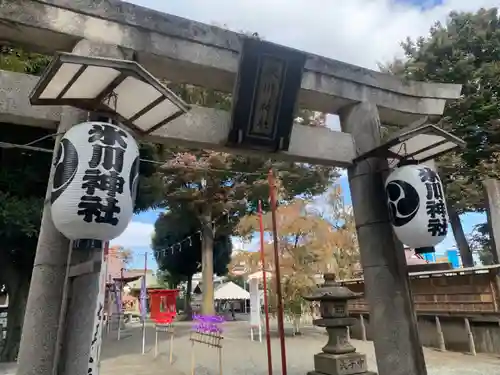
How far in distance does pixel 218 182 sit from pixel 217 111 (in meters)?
15.7

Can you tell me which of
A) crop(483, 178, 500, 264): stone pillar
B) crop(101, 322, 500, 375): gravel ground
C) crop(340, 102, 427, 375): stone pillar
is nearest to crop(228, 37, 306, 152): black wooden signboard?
crop(340, 102, 427, 375): stone pillar

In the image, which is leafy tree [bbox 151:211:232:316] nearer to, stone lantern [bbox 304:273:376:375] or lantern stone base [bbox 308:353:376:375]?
stone lantern [bbox 304:273:376:375]

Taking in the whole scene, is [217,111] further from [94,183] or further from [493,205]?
[493,205]

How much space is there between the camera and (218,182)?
20312 mm

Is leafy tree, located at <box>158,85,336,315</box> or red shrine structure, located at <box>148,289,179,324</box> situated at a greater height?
leafy tree, located at <box>158,85,336,315</box>

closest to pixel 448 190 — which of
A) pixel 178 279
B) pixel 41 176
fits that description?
pixel 41 176

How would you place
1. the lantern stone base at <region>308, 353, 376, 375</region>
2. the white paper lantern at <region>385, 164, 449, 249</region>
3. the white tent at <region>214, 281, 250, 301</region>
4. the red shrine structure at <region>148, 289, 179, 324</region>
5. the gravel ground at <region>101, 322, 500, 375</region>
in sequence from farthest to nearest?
the white tent at <region>214, 281, 250, 301</region>, the red shrine structure at <region>148, 289, 179, 324</region>, the gravel ground at <region>101, 322, 500, 375</region>, the lantern stone base at <region>308, 353, 376, 375</region>, the white paper lantern at <region>385, 164, 449, 249</region>

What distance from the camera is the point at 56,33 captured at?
3.99 meters

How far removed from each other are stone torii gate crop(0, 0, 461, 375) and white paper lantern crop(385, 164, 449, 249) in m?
0.42

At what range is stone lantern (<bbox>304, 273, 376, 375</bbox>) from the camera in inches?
229

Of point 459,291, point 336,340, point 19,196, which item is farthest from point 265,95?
point 459,291

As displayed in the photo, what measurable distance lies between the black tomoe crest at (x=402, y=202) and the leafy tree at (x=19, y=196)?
7.03 metres

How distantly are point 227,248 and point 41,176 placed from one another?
20.1 metres

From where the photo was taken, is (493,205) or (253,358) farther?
(253,358)
